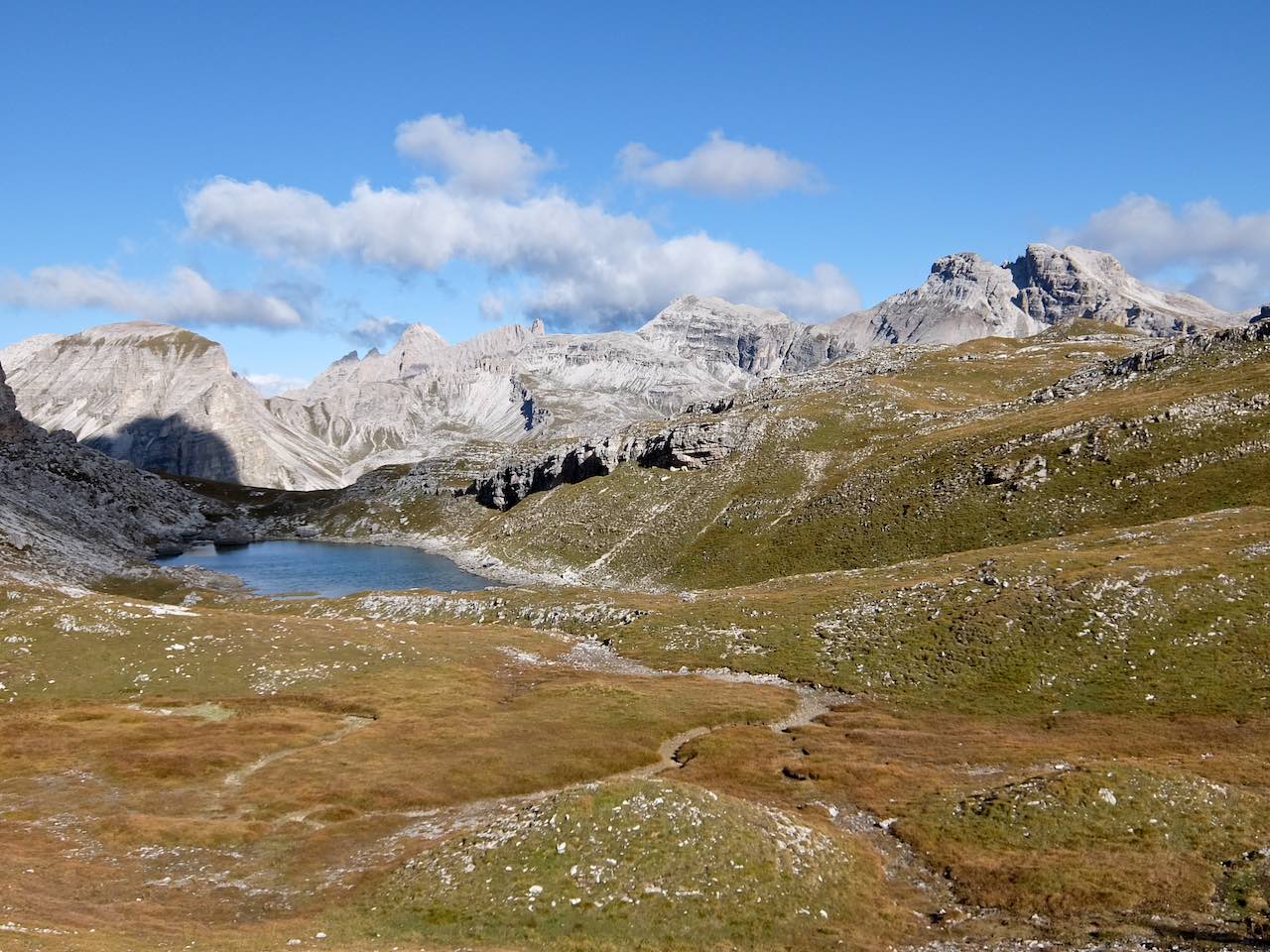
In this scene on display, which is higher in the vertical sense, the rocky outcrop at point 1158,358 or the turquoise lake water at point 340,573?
the rocky outcrop at point 1158,358

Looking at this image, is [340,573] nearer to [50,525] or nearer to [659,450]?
[50,525]

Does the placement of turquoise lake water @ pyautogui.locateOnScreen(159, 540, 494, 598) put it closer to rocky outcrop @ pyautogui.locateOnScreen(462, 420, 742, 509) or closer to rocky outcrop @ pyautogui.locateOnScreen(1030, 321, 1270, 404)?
rocky outcrop @ pyautogui.locateOnScreen(462, 420, 742, 509)

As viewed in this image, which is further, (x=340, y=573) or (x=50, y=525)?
(x=340, y=573)

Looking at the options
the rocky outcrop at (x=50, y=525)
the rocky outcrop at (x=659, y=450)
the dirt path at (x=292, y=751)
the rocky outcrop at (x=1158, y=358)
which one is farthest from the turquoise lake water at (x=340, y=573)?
the rocky outcrop at (x=1158, y=358)

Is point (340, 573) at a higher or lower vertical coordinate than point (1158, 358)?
lower

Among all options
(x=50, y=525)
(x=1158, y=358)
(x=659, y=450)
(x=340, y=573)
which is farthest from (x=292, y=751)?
(x=50, y=525)

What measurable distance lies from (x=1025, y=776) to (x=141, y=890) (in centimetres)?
4057

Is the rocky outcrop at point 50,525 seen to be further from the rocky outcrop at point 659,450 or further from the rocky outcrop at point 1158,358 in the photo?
the rocky outcrop at point 1158,358

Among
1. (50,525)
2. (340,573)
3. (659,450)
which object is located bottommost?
(340,573)

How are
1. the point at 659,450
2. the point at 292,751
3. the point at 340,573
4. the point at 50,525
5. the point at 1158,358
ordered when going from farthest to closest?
the point at 340,573 → the point at 659,450 → the point at 50,525 → the point at 1158,358 → the point at 292,751

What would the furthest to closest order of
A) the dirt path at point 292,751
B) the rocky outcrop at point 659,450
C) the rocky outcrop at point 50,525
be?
1. the rocky outcrop at point 659,450
2. the rocky outcrop at point 50,525
3. the dirt path at point 292,751

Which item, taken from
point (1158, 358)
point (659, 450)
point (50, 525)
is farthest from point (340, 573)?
point (1158, 358)

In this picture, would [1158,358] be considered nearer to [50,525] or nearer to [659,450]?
[659,450]

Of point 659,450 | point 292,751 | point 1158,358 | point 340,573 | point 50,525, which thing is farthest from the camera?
point 340,573
